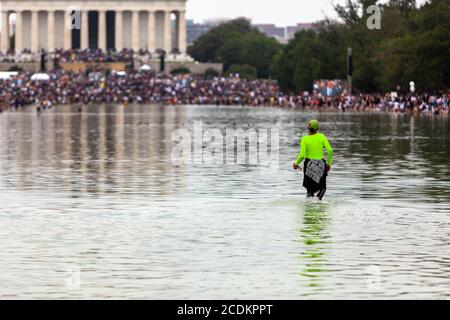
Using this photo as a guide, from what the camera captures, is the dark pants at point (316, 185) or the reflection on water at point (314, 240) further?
the dark pants at point (316, 185)

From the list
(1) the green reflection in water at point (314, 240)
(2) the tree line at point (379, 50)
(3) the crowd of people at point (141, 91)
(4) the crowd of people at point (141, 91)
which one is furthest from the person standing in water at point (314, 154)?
(3) the crowd of people at point (141, 91)

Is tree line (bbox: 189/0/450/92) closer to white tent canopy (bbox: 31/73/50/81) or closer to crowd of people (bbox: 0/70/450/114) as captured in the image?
crowd of people (bbox: 0/70/450/114)

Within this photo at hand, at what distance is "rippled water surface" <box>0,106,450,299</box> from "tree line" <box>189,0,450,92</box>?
2621 inches

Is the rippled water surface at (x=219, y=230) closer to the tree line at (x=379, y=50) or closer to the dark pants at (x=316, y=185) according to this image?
the dark pants at (x=316, y=185)

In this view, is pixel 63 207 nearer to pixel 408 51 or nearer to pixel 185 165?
pixel 185 165

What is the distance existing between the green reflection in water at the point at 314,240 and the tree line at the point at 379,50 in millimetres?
81229

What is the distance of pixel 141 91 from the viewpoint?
18000 cm

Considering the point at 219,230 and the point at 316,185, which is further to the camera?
the point at 316,185

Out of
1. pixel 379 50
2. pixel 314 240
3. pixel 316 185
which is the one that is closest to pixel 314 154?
pixel 316 185

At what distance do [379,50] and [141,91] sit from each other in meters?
54.1

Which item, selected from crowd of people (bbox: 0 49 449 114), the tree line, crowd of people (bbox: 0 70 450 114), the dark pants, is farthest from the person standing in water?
crowd of people (bbox: 0 70 450 114)

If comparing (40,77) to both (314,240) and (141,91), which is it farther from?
(314,240)

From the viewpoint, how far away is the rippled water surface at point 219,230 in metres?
18.4
